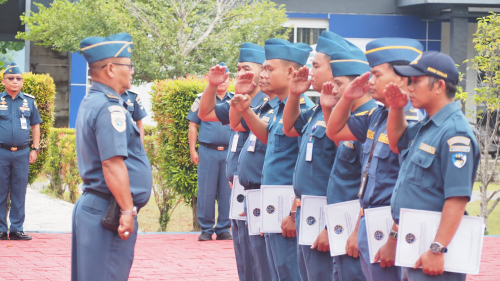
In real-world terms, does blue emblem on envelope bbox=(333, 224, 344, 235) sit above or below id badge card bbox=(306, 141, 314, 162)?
below

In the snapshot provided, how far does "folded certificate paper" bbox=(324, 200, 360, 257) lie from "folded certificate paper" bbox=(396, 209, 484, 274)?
764mm

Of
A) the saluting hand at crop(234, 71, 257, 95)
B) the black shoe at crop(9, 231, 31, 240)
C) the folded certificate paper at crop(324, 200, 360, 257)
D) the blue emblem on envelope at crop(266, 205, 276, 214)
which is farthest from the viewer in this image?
the black shoe at crop(9, 231, 31, 240)

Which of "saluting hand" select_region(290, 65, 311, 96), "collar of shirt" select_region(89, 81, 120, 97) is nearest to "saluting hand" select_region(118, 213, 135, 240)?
"collar of shirt" select_region(89, 81, 120, 97)

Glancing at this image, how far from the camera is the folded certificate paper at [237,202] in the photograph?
16.9 ft

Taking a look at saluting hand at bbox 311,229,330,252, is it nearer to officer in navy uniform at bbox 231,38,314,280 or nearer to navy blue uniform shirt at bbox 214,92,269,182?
officer in navy uniform at bbox 231,38,314,280

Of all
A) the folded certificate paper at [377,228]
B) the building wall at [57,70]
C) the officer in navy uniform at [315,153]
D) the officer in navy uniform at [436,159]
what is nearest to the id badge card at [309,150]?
the officer in navy uniform at [315,153]

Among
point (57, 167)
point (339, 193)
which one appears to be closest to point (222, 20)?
point (57, 167)

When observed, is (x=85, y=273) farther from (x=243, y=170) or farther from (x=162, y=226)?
(x=162, y=226)

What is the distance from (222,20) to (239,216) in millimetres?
14005

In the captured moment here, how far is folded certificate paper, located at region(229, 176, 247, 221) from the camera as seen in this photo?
514 cm

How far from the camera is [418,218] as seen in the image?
9.46 ft

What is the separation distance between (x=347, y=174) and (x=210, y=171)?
4621 millimetres

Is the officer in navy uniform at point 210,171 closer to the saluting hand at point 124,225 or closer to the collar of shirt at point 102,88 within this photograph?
the collar of shirt at point 102,88

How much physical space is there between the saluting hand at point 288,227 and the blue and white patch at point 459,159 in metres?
1.65
